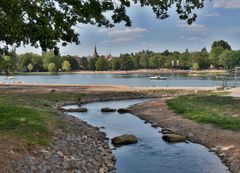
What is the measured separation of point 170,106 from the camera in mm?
45469

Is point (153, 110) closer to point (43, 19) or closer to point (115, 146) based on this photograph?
point (115, 146)

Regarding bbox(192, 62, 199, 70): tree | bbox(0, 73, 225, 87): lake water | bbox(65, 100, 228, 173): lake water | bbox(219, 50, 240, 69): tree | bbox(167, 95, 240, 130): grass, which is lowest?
bbox(0, 73, 225, 87): lake water

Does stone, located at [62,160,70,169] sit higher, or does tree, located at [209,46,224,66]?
tree, located at [209,46,224,66]

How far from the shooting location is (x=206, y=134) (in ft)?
95.0

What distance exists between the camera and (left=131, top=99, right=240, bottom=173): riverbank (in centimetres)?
2301

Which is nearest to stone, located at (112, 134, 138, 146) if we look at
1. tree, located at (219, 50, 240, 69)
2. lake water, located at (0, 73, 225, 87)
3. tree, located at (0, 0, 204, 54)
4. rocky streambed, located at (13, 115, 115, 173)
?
rocky streambed, located at (13, 115, 115, 173)

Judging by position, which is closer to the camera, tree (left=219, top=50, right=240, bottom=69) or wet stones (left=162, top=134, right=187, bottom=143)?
wet stones (left=162, top=134, right=187, bottom=143)

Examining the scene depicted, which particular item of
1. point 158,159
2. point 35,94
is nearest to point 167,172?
point 158,159

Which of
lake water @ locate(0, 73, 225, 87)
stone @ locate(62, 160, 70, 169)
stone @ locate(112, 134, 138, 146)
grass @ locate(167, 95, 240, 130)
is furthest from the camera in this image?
lake water @ locate(0, 73, 225, 87)

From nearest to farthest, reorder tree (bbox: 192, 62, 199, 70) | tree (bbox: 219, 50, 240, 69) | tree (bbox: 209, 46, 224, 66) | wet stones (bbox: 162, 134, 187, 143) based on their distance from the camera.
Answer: wet stones (bbox: 162, 134, 187, 143) → tree (bbox: 219, 50, 240, 69) → tree (bbox: 192, 62, 199, 70) → tree (bbox: 209, 46, 224, 66)

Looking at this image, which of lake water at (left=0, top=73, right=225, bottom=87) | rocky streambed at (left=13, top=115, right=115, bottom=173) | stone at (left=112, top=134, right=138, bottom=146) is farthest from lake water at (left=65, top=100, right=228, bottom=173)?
lake water at (left=0, top=73, right=225, bottom=87)

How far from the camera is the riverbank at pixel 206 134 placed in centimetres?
2301

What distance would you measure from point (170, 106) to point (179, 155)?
22.1 m

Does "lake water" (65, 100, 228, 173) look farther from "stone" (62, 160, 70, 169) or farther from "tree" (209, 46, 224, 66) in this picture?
"tree" (209, 46, 224, 66)
